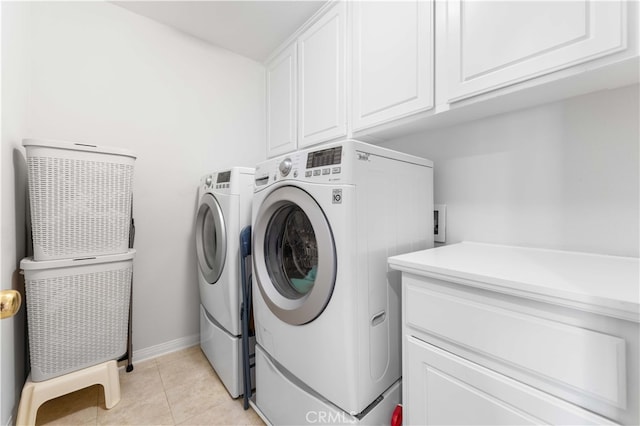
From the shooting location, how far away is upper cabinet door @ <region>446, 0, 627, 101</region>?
2.41 feet

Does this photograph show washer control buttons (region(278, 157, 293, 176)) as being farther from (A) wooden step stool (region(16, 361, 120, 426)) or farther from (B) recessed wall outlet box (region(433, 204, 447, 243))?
(A) wooden step stool (region(16, 361, 120, 426))

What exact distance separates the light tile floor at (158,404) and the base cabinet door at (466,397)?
2.95 ft

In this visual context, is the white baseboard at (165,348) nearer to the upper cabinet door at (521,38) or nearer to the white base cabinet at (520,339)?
the white base cabinet at (520,339)

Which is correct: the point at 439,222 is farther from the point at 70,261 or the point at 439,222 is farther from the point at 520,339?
the point at 70,261

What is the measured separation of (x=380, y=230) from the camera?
984 mm

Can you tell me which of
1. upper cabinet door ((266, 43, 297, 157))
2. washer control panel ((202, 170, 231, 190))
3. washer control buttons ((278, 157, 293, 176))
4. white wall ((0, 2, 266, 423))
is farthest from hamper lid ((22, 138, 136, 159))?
upper cabinet door ((266, 43, 297, 157))

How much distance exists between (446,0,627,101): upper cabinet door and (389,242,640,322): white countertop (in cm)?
61

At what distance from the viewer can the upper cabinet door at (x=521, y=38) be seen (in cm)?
74

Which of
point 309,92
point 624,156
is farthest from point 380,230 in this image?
point 309,92

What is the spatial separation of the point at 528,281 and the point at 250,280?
120cm

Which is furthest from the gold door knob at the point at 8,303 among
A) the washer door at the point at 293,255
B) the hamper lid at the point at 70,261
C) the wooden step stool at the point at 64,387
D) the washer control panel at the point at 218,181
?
the wooden step stool at the point at 64,387

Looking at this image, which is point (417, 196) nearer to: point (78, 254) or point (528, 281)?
point (528, 281)

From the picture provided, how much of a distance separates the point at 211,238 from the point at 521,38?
182 centimetres

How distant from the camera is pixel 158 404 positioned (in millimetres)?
1416
